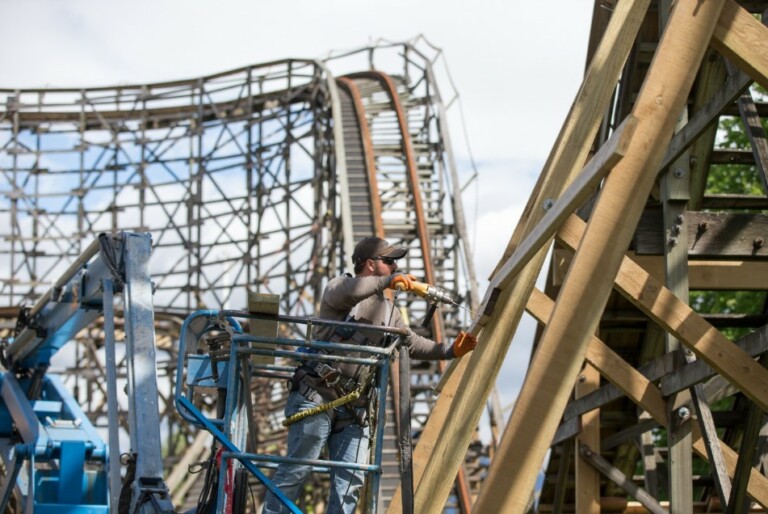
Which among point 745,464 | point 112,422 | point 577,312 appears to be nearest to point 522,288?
point 577,312

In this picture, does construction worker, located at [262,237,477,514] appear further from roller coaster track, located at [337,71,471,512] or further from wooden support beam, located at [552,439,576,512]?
roller coaster track, located at [337,71,471,512]

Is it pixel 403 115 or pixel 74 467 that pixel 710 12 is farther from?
pixel 403 115

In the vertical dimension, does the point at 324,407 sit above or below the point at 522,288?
below

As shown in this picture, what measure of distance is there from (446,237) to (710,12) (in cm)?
1691

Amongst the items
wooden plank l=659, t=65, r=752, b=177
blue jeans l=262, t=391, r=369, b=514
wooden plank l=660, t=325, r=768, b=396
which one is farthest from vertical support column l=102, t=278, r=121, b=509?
wooden plank l=659, t=65, r=752, b=177

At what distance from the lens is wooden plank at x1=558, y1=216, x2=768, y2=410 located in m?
5.62

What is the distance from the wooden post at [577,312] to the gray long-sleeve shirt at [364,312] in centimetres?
109

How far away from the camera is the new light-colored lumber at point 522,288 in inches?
195

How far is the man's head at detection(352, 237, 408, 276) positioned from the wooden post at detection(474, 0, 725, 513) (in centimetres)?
151

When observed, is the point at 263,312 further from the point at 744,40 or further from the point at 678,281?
the point at 678,281

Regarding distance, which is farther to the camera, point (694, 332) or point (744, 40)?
point (694, 332)

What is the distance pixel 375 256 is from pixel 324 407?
2.47 ft

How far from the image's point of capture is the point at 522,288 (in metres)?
5.12

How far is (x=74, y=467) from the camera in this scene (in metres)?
8.58
